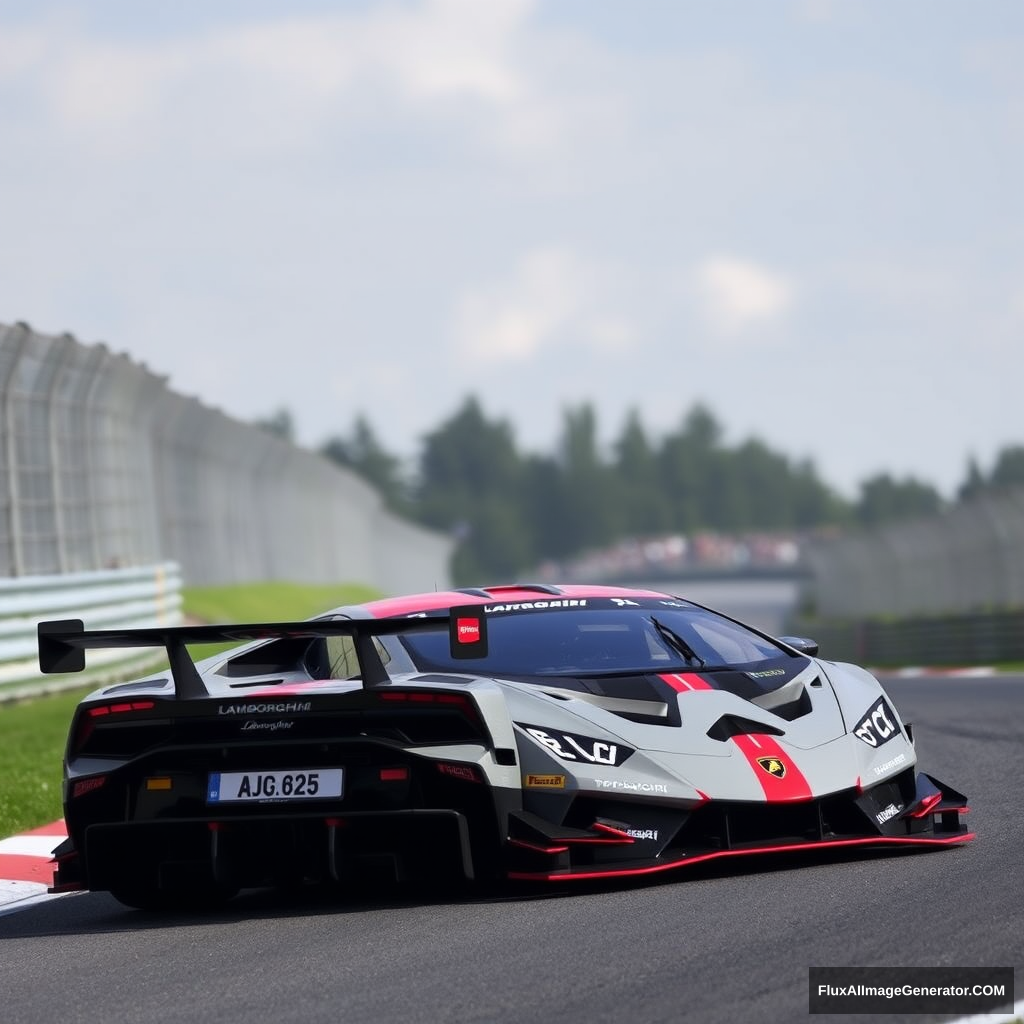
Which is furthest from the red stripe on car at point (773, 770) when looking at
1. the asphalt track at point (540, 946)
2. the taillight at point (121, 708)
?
the taillight at point (121, 708)

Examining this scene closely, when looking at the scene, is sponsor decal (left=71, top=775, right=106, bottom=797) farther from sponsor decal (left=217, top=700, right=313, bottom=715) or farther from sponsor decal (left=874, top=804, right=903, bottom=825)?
sponsor decal (left=874, top=804, right=903, bottom=825)

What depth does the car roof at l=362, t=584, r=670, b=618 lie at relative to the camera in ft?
24.6

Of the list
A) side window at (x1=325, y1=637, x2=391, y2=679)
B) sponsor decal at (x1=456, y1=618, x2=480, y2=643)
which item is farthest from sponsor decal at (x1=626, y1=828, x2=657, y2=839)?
side window at (x1=325, y1=637, x2=391, y2=679)

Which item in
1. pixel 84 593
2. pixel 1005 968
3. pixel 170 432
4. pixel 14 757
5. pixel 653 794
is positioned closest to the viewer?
pixel 1005 968

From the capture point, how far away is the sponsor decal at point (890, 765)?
672 centimetres

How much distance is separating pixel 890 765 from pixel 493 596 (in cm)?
170

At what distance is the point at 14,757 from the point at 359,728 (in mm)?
6008

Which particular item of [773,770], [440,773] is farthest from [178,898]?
[773,770]

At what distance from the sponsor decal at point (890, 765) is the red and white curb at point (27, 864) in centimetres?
300

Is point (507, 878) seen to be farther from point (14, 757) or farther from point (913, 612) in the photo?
point (913, 612)

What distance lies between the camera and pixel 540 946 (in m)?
5.43

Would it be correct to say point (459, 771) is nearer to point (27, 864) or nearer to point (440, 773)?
point (440, 773)

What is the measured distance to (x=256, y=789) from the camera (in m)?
6.25

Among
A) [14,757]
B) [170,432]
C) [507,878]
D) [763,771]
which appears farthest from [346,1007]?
[170,432]
